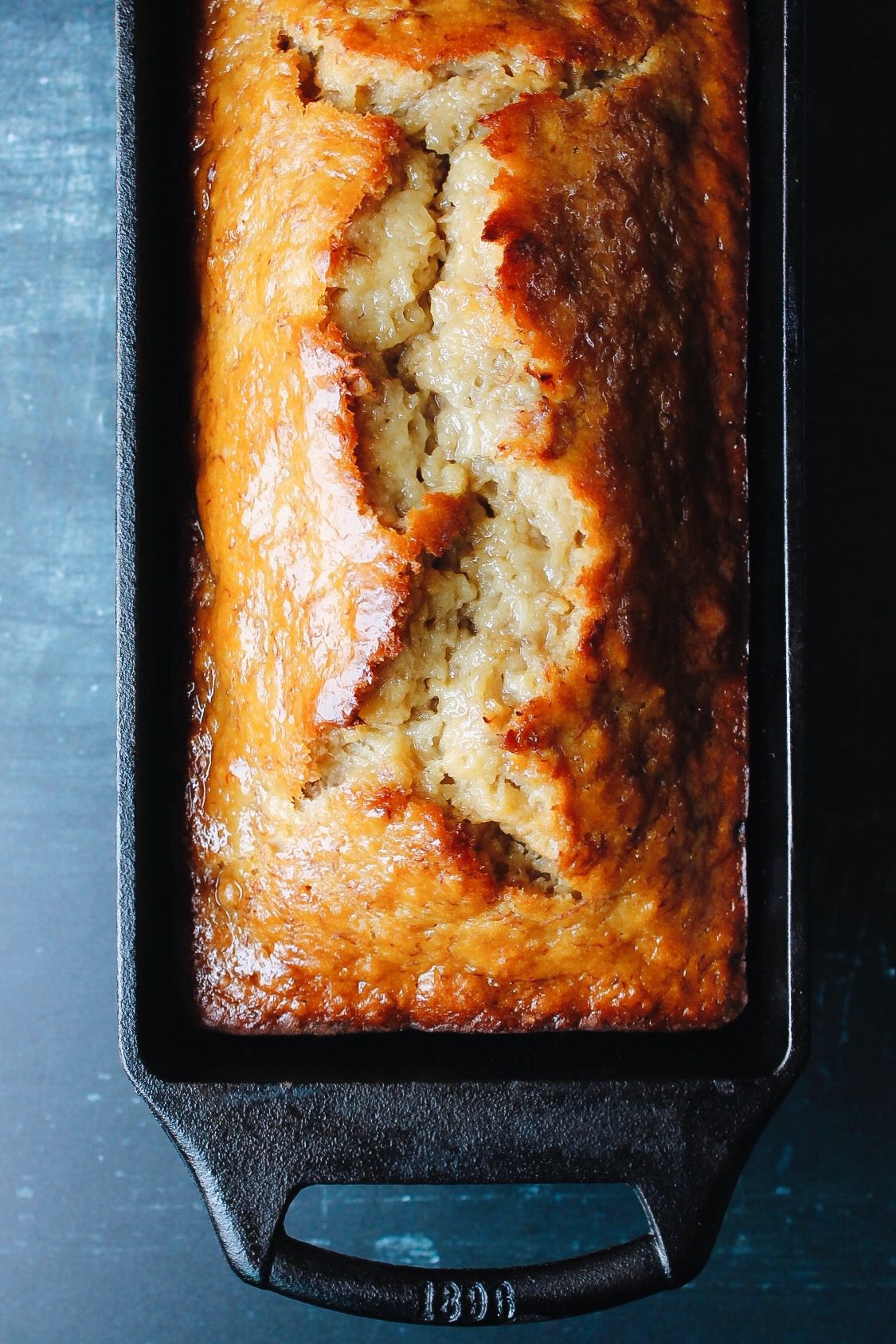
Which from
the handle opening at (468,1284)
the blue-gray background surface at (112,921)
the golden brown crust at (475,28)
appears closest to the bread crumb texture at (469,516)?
the golden brown crust at (475,28)

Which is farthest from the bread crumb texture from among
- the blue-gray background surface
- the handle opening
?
the blue-gray background surface

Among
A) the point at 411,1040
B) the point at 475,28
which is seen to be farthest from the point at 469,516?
the point at 411,1040

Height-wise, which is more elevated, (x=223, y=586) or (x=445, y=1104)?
(x=223, y=586)

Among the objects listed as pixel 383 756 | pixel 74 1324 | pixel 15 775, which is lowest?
pixel 74 1324

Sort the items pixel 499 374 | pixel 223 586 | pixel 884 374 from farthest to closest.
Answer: pixel 884 374 → pixel 223 586 → pixel 499 374

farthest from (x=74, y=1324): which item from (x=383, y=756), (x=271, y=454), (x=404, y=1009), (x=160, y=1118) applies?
(x=271, y=454)

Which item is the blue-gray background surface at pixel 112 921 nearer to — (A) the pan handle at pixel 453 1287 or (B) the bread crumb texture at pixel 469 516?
(B) the bread crumb texture at pixel 469 516

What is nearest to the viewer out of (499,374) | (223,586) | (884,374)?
(499,374)

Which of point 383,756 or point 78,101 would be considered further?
point 78,101

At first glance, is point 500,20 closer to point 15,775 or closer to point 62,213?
point 62,213
